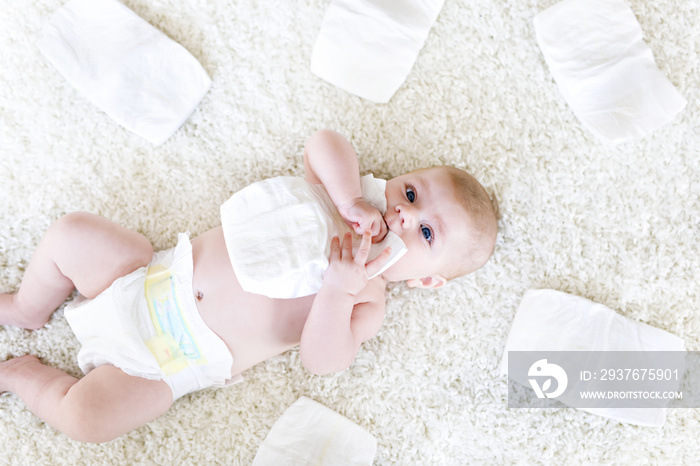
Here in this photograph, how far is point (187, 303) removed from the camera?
1250 mm

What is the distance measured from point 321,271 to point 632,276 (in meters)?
0.83

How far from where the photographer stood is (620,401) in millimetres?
1407

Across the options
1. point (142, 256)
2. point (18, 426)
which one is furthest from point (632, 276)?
point (18, 426)

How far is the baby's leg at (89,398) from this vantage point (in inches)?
46.7

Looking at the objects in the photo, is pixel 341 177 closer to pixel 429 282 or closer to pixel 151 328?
pixel 429 282

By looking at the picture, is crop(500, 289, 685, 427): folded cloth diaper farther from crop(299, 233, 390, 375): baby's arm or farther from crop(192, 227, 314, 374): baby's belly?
crop(192, 227, 314, 374): baby's belly

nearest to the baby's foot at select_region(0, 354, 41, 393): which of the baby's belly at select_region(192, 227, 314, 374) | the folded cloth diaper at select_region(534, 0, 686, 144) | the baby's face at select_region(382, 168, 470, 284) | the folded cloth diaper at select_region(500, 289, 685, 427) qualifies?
the baby's belly at select_region(192, 227, 314, 374)

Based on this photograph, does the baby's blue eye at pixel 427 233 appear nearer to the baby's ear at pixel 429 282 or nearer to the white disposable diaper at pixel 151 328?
the baby's ear at pixel 429 282

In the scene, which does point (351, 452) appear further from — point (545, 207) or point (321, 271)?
point (545, 207)

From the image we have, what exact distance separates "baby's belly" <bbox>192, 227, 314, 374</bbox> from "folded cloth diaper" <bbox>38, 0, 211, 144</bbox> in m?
0.37

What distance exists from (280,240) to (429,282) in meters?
0.40

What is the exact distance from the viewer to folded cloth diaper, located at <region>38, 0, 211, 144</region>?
1.39m

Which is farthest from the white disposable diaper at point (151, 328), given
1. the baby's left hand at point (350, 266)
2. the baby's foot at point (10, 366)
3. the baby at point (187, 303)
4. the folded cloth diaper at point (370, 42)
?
the folded cloth diaper at point (370, 42)

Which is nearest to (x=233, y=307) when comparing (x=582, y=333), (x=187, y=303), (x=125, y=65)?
(x=187, y=303)
